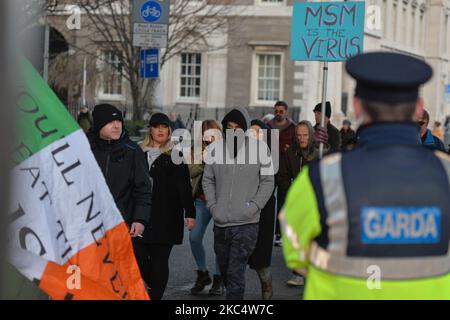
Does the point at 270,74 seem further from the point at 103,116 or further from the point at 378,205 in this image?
the point at 378,205

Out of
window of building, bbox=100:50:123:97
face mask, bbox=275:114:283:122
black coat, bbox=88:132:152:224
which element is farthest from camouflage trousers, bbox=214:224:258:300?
window of building, bbox=100:50:123:97

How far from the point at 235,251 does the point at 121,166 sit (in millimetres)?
1353

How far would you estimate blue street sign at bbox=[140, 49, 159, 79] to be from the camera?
64.1 ft

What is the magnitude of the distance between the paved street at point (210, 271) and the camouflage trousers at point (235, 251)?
1.41 m

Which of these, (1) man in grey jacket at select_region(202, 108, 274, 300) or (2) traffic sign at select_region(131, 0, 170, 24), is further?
(2) traffic sign at select_region(131, 0, 170, 24)

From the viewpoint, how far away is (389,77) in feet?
12.3

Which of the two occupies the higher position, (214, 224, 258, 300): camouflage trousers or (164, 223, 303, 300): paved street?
(214, 224, 258, 300): camouflage trousers

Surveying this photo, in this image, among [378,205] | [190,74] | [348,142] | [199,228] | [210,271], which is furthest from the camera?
[190,74]

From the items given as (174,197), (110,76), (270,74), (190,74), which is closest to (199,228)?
(174,197)

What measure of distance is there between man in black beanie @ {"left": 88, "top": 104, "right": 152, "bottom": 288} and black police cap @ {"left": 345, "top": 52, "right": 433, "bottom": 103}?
4295mm

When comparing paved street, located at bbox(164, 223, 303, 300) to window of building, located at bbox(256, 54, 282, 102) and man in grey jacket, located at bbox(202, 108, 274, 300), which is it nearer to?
man in grey jacket, located at bbox(202, 108, 274, 300)

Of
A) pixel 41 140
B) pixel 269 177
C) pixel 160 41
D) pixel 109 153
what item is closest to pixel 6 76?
pixel 41 140

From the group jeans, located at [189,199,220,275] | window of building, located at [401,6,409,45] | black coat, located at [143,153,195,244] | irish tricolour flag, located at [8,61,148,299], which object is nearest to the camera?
irish tricolour flag, located at [8,61,148,299]

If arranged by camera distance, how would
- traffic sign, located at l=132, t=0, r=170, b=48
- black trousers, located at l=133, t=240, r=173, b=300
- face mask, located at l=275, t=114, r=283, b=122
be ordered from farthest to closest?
traffic sign, located at l=132, t=0, r=170, b=48 → face mask, located at l=275, t=114, r=283, b=122 → black trousers, located at l=133, t=240, r=173, b=300
